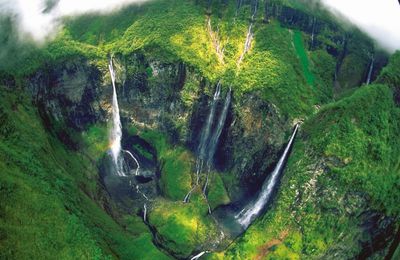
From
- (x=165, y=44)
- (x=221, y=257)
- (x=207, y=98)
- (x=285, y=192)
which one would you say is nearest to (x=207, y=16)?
(x=165, y=44)

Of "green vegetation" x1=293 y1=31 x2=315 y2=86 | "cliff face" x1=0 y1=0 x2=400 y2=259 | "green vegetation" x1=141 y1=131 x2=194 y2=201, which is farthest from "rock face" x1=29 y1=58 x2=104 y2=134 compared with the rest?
"green vegetation" x1=293 y1=31 x2=315 y2=86

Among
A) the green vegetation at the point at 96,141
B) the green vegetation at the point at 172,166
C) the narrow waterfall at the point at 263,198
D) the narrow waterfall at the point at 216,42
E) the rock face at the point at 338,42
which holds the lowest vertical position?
the green vegetation at the point at 96,141

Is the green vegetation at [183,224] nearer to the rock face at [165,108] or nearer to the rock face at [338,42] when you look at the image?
the rock face at [165,108]

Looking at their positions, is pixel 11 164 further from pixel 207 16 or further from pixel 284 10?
pixel 284 10

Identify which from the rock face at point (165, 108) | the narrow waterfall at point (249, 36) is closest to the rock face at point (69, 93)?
the rock face at point (165, 108)

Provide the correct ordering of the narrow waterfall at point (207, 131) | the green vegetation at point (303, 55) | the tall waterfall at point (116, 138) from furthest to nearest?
the green vegetation at point (303, 55), the tall waterfall at point (116, 138), the narrow waterfall at point (207, 131)

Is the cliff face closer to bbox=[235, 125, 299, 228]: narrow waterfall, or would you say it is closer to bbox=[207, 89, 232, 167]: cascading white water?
bbox=[207, 89, 232, 167]: cascading white water

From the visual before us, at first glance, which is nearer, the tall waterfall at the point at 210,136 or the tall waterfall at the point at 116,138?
the tall waterfall at the point at 210,136

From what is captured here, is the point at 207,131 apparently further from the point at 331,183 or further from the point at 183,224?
the point at 331,183
